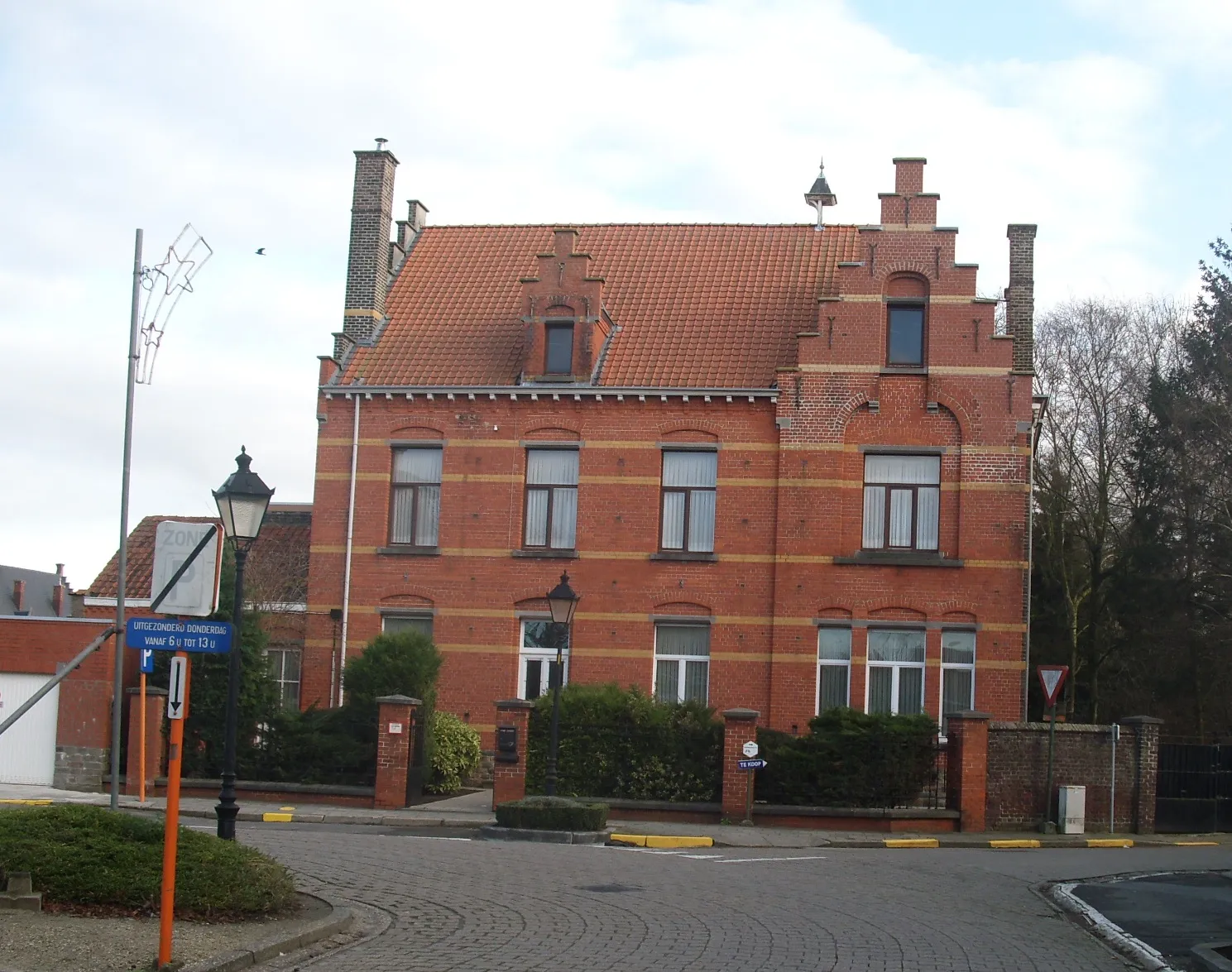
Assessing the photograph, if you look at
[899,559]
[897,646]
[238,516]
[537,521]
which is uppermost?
[537,521]

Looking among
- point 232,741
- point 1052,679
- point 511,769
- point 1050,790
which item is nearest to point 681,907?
point 232,741

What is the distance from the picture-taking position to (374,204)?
34.0 m

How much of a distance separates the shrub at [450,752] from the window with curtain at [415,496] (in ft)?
13.9

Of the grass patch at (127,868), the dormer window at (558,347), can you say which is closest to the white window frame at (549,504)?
the dormer window at (558,347)

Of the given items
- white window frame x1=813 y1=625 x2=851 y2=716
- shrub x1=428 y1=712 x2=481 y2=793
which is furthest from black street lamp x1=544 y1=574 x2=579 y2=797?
white window frame x1=813 y1=625 x2=851 y2=716

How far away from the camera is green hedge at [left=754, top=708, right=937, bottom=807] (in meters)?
25.0

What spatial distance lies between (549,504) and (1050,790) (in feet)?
38.3

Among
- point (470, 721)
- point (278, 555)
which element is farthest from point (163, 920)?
point (278, 555)

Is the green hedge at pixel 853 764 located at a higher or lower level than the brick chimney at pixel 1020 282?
lower

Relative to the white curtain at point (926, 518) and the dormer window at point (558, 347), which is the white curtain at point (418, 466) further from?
the white curtain at point (926, 518)

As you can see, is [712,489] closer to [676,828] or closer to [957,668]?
[957,668]

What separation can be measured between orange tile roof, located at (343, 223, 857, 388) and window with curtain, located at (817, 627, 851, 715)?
533 centimetres

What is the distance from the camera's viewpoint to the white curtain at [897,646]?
29.8 m

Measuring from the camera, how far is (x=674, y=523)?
3103cm
